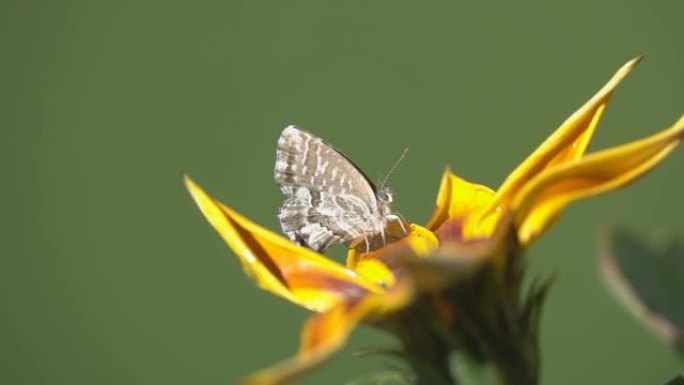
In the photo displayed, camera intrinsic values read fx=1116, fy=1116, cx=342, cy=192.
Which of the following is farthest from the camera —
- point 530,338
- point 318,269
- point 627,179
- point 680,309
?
point 318,269

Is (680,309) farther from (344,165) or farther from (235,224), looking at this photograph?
(344,165)

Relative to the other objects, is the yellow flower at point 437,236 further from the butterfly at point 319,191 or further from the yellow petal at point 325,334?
the butterfly at point 319,191

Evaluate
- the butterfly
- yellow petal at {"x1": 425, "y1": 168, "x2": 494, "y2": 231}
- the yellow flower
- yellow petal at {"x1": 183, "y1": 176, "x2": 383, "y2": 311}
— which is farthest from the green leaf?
the butterfly

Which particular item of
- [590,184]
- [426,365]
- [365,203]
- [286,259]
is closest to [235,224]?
[286,259]

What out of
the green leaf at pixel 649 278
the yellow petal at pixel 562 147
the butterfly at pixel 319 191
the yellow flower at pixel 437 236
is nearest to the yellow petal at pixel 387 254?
the yellow flower at pixel 437 236

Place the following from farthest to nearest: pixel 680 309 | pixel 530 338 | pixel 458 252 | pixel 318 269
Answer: pixel 318 269 → pixel 530 338 → pixel 458 252 → pixel 680 309

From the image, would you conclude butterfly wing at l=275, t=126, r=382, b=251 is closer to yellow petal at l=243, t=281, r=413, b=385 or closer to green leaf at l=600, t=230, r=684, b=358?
yellow petal at l=243, t=281, r=413, b=385

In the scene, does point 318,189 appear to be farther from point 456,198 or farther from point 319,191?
point 456,198
